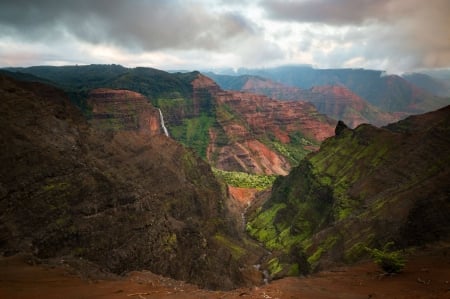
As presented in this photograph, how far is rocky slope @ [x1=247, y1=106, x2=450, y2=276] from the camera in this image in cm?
5388

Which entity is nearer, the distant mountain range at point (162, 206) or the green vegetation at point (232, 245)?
the distant mountain range at point (162, 206)

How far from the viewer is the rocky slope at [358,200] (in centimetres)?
5388

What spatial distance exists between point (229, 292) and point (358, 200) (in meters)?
72.0

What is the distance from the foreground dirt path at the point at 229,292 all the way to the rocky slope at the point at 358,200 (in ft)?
42.4

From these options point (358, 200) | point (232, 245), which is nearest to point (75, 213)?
point (232, 245)

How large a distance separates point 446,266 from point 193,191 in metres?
82.7

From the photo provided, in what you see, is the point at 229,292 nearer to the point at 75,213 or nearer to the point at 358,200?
the point at 75,213

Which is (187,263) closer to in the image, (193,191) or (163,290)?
(163,290)

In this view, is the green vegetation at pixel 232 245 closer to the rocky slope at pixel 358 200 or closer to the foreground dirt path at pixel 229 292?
the rocky slope at pixel 358 200

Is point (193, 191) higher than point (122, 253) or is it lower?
lower

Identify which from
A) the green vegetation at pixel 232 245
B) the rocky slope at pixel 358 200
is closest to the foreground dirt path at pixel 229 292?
the rocky slope at pixel 358 200

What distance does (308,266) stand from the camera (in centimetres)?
7444

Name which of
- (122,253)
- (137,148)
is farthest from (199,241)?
(137,148)

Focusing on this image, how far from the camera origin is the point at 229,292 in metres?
31.8
